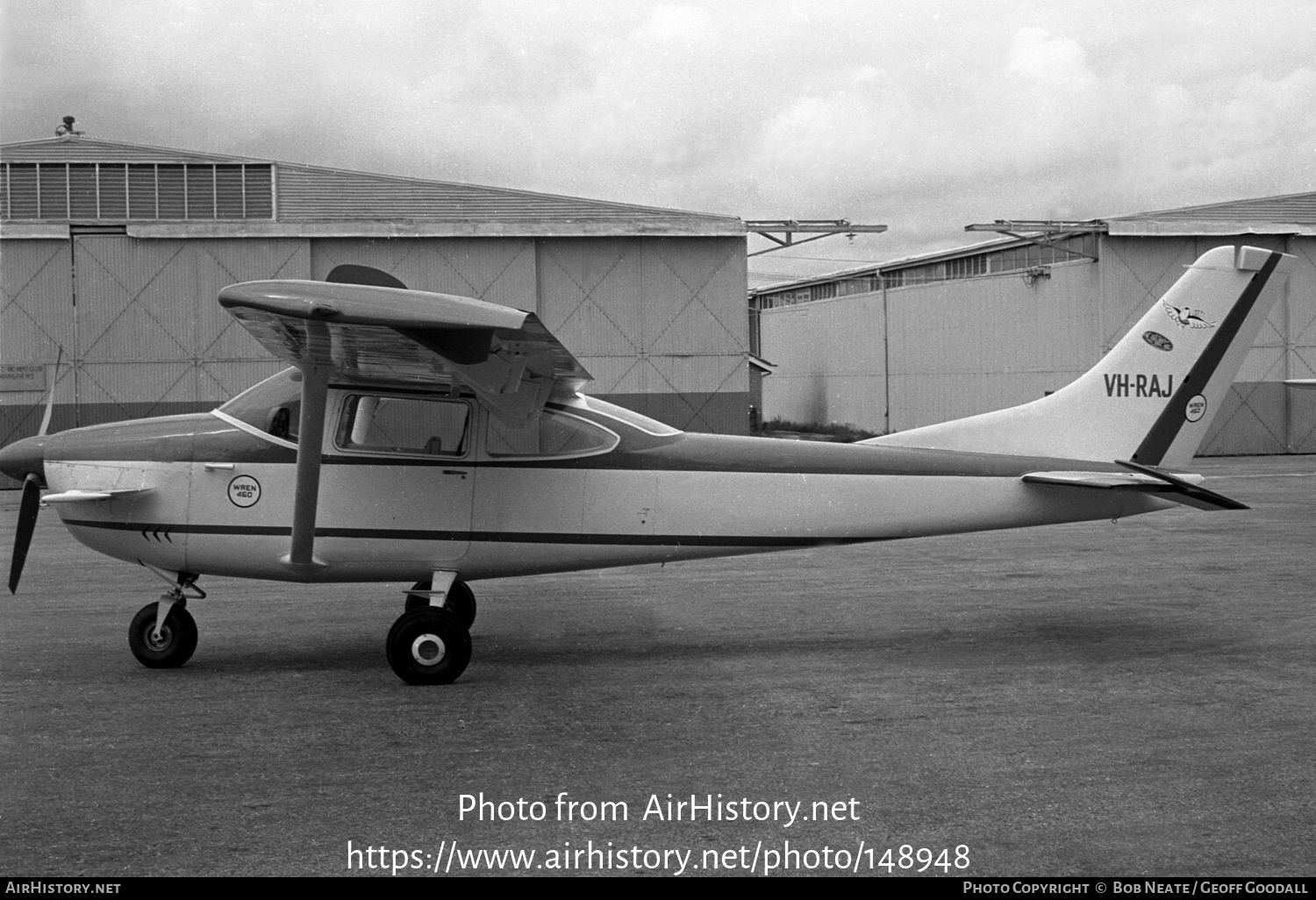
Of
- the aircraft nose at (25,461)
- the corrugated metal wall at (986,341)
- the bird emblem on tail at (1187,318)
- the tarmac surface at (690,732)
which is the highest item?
the corrugated metal wall at (986,341)

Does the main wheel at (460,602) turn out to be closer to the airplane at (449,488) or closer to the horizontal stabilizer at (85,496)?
the airplane at (449,488)

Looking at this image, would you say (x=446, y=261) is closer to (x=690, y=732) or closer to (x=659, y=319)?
(x=659, y=319)

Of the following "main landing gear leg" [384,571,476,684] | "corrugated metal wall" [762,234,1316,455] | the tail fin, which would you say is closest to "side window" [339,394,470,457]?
"main landing gear leg" [384,571,476,684]

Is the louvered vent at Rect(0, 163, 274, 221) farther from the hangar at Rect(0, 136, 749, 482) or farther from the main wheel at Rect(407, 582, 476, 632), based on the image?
the main wheel at Rect(407, 582, 476, 632)

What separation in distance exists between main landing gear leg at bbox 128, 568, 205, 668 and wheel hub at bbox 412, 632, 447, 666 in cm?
161

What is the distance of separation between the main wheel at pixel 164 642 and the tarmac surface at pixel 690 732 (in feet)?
0.51

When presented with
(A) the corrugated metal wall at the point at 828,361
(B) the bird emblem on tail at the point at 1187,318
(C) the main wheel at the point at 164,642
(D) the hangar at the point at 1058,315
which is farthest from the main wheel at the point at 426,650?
(A) the corrugated metal wall at the point at 828,361

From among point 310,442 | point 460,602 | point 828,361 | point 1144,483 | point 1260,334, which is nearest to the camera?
point 310,442

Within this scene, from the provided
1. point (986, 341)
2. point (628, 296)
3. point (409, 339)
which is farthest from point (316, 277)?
point (409, 339)

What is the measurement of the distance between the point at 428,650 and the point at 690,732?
193 cm

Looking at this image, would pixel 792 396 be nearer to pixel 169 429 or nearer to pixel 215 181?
pixel 215 181

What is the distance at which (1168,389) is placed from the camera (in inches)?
356

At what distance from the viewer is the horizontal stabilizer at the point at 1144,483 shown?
27.3ft

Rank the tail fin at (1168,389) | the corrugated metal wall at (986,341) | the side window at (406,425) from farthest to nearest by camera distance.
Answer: the corrugated metal wall at (986,341) → the tail fin at (1168,389) → the side window at (406,425)
